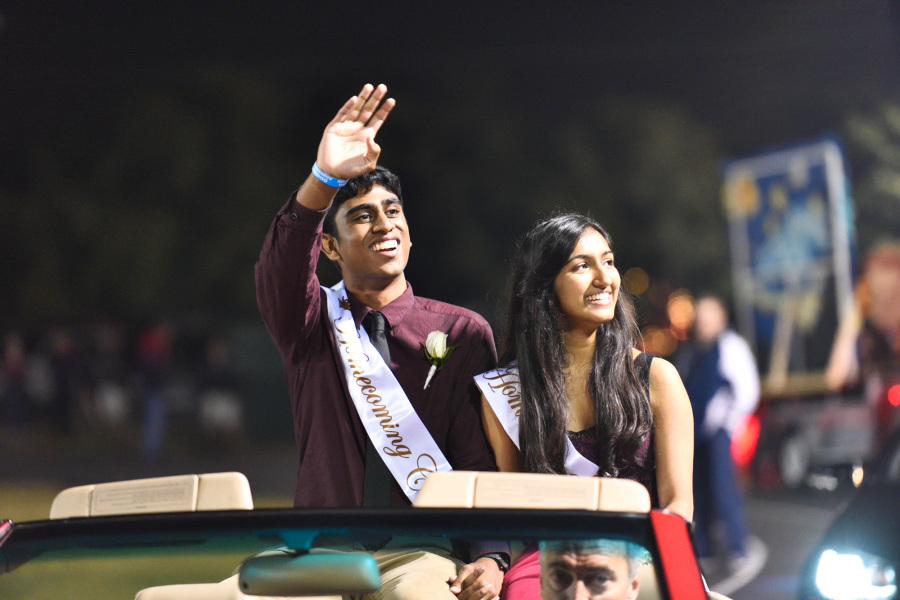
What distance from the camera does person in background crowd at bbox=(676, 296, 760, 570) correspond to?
11.3m

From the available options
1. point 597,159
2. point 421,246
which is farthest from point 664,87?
point 421,246

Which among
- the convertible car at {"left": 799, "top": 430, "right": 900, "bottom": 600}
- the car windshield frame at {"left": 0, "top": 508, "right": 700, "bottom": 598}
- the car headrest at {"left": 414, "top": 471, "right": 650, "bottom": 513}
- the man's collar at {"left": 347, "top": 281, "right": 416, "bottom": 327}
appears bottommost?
the car windshield frame at {"left": 0, "top": 508, "right": 700, "bottom": 598}

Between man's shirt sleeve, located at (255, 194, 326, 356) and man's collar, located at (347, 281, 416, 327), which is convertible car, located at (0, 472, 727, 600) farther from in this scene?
man's collar, located at (347, 281, 416, 327)

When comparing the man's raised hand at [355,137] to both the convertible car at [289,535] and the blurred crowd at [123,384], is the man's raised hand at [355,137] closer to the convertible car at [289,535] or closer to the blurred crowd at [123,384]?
the convertible car at [289,535]

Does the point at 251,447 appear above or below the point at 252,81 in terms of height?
below

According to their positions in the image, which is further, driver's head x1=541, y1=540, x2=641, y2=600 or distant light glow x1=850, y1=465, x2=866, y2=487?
distant light glow x1=850, y1=465, x2=866, y2=487

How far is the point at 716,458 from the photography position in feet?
37.4

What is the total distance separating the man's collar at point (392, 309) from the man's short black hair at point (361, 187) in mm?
205

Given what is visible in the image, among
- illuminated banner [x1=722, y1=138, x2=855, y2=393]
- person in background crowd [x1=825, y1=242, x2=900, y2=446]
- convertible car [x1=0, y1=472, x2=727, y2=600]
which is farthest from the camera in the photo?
illuminated banner [x1=722, y1=138, x2=855, y2=393]

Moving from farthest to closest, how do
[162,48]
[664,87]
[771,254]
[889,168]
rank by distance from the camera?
1. [664,87]
2. [162,48]
3. [889,168]
4. [771,254]

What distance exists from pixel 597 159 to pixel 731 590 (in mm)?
52168

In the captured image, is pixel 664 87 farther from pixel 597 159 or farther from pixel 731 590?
pixel 731 590

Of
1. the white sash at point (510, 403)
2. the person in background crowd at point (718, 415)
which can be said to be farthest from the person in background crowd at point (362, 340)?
the person in background crowd at point (718, 415)

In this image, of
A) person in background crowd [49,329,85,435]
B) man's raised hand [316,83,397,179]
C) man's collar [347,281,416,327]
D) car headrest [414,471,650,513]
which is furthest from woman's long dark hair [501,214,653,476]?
person in background crowd [49,329,85,435]
